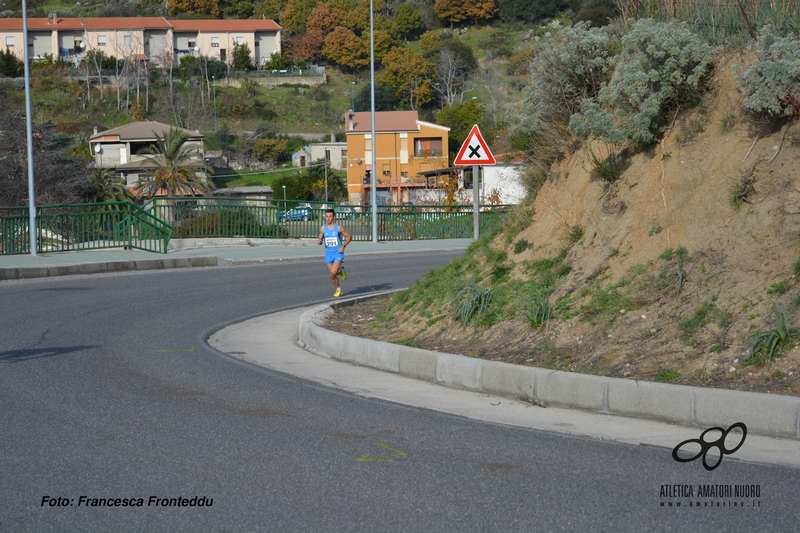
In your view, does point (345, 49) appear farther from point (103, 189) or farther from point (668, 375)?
point (668, 375)

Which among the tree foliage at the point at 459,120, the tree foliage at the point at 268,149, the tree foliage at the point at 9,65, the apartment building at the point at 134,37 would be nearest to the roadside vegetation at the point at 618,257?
the tree foliage at the point at 459,120

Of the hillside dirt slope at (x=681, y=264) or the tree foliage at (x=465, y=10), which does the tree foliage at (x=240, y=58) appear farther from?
the hillside dirt slope at (x=681, y=264)

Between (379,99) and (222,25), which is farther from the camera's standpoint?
(222,25)

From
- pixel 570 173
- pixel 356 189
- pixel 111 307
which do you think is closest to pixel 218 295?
pixel 111 307

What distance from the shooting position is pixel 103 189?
55.2 meters

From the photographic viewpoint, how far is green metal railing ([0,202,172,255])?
2430 cm

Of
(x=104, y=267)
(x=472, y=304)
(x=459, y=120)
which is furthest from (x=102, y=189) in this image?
(x=472, y=304)

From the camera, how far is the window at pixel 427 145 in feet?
244

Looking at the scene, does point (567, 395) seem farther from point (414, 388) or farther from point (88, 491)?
point (88, 491)

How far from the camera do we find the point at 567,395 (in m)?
7.74

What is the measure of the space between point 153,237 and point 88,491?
69.6 ft

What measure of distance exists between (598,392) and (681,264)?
229 centimetres

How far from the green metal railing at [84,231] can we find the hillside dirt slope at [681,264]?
52.6 ft

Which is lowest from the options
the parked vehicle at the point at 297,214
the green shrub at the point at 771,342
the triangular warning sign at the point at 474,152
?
the green shrub at the point at 771,342
